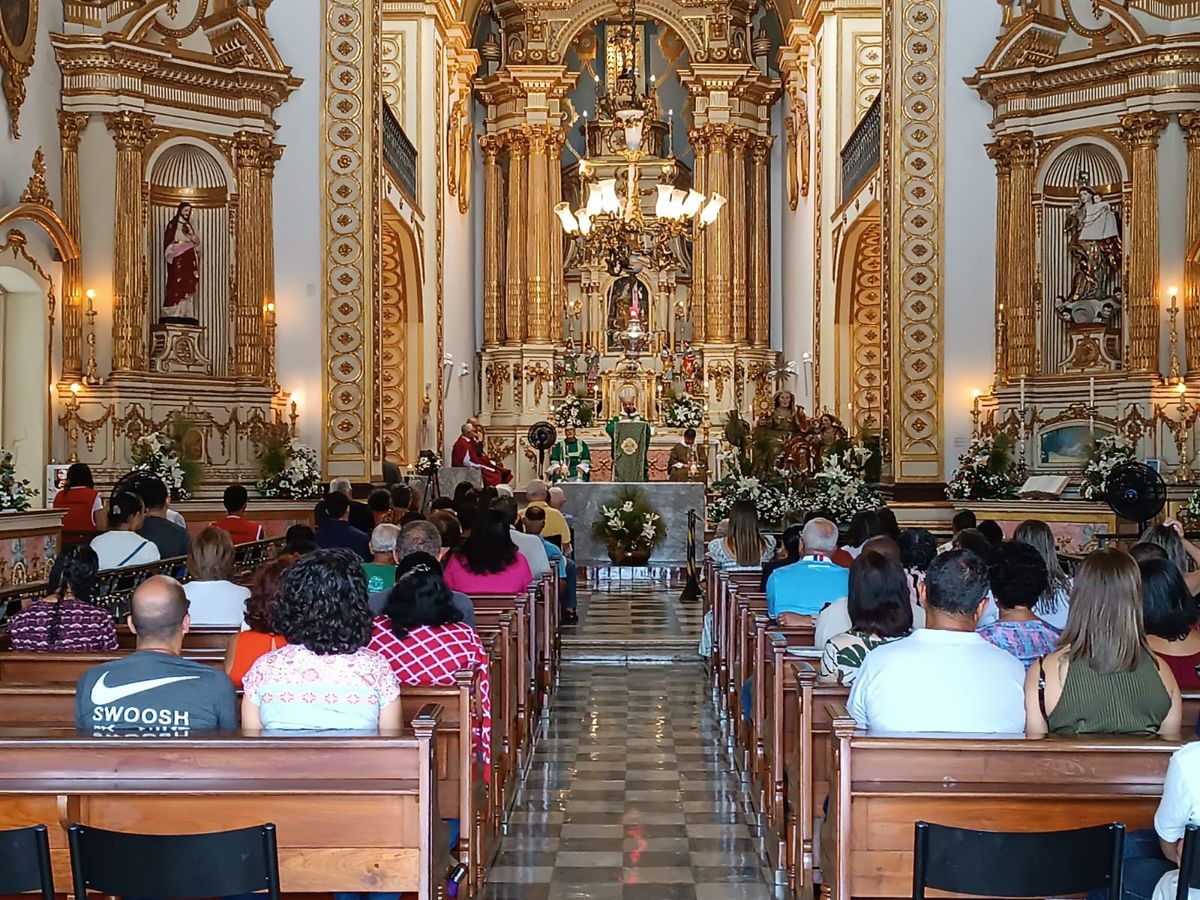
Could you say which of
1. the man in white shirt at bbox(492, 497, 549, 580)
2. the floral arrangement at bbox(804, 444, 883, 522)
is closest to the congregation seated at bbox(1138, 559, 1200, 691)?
the man in white shirt at bbox(492, 497, 549, 580)

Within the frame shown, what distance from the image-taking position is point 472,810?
19.6 feet

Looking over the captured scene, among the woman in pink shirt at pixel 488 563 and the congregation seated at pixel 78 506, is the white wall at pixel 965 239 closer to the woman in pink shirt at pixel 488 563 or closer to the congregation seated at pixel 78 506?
the woman in pink shirt at pixel 488 563

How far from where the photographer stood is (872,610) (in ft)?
19.5

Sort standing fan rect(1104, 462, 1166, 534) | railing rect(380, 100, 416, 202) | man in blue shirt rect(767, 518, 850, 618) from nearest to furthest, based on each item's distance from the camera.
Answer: man in blue shirt rect(767, 518, 850, 618) < standing fan rect(1104, 462, 1166, 534) < railing rect(380, 100, 416, 202)

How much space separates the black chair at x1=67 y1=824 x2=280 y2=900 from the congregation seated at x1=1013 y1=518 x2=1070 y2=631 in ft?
14.5

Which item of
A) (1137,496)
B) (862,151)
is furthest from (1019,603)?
(862,151)

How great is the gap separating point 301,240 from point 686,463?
7401 mm

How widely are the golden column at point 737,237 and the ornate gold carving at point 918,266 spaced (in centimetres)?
1119

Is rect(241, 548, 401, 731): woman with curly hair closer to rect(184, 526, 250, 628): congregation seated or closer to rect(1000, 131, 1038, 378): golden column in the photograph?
rect(184, 526, 250, 628): congregation seated

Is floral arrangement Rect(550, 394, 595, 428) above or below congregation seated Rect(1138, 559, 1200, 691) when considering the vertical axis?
above

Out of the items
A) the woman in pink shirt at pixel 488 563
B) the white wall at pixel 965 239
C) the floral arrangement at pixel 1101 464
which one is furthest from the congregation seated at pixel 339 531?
the white wall at pixel 965 239

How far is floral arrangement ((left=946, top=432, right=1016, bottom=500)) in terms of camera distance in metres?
16.0

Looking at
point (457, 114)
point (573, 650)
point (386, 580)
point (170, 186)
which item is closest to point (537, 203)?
point (457, 114)

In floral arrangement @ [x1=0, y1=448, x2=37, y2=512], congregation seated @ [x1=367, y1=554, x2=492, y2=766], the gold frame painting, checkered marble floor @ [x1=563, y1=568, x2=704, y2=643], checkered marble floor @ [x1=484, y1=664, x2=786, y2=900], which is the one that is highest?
the gold frame painting
